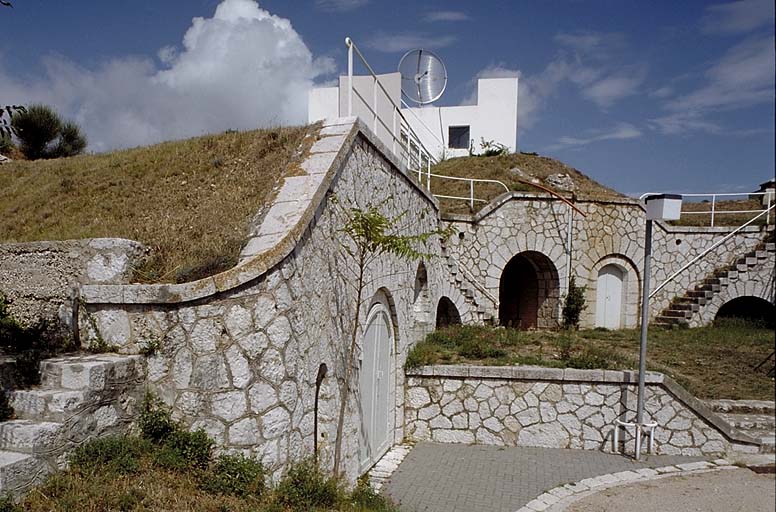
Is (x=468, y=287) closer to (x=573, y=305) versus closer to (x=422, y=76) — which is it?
(x=573, y=305)

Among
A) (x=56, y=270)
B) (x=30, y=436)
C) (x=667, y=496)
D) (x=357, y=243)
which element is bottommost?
(x=667, y=496)

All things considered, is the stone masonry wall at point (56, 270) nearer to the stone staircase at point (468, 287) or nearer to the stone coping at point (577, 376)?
the stone coping at point (577, 376)

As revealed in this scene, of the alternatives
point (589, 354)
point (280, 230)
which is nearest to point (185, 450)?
point (280, 230)

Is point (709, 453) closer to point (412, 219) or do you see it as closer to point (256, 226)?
point (412, 219)

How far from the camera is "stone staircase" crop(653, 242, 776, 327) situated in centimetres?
1599

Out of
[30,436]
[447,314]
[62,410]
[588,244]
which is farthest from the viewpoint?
[588,244]

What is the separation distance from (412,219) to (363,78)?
2.72m

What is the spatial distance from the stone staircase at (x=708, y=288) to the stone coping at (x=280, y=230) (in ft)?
45.1

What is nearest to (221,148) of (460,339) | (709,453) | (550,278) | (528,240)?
(460,339)

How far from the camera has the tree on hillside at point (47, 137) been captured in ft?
60.6

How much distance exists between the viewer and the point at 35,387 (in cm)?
404

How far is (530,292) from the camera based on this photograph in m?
17.2

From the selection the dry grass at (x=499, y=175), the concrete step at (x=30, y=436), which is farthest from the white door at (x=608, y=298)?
the concrete step at (x=30, y=436)

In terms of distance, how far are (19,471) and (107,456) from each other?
23.4 inches
